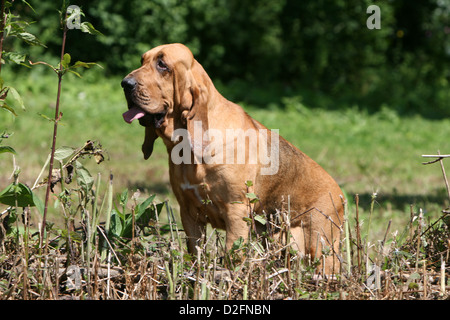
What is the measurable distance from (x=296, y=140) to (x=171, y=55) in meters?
7.50

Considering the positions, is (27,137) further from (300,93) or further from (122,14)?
(300,93)

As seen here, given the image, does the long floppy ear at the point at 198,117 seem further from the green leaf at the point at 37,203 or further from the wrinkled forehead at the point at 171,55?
the green leaf at the point at 37,203

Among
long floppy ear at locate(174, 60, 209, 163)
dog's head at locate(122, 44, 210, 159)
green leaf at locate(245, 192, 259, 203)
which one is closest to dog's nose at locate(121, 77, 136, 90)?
dog's head at locate(122, 44, 210, 159)

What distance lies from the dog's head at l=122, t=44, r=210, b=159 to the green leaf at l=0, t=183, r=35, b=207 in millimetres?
695

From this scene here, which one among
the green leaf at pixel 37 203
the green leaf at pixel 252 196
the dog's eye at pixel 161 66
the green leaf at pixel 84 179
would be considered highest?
the dog's eye at pixel 161 66

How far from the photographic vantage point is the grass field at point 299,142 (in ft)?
22.6

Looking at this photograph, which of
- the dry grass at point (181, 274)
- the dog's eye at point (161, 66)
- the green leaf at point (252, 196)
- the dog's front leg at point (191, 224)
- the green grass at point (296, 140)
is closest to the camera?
the dry grass at point (181, 274)

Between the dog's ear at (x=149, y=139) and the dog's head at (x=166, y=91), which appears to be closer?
the dog's head at (x=166, y=91)

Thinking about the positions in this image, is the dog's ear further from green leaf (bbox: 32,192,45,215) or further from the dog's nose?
green leaf (bbox: 32,192,45,215)

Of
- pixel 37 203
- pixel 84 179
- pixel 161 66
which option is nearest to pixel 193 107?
pixel 161 66

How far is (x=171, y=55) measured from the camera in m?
3.60

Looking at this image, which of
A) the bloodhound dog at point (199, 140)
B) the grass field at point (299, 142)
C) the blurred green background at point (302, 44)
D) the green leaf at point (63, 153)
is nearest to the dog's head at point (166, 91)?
the bloodhound dog at point (199, 140)

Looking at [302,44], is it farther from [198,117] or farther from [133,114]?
[133,114]

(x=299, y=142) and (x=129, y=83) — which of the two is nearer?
(x=129, y=83)
